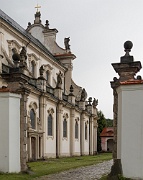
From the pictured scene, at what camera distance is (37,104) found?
30750mm

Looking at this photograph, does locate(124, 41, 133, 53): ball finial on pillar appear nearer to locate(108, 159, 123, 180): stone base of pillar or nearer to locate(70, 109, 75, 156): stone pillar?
locate(108, 159, 123, 180): stone base of pillar

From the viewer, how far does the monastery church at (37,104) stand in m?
14.8

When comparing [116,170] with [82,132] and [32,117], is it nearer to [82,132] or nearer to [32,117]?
[32,117]

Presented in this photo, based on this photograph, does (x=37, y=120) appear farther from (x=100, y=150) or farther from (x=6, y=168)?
(x=100, y=150)

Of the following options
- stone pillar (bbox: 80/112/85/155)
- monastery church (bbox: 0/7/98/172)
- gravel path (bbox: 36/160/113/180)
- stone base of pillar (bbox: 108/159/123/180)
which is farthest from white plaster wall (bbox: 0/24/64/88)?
stone base of pillar (bbox: 108/159/123/180)

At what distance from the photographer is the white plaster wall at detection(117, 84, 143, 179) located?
11.6m

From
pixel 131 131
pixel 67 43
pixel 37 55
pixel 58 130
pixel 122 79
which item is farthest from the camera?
pixel 67 43

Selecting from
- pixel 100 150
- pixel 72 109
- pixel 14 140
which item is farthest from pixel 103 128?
pixel 14 140

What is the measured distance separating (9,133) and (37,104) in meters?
16.2

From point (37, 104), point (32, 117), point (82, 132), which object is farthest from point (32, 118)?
point (82, 132)

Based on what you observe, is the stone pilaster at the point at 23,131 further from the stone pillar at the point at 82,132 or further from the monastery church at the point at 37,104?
the stone pillar at the point at 82,132

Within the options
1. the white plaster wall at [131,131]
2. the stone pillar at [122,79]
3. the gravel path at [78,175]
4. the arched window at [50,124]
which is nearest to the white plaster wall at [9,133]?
the gravel path at [78,175]

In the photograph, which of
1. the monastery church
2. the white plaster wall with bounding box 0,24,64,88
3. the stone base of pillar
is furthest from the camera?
the white plaster wall with bounding box 0,24,64,88

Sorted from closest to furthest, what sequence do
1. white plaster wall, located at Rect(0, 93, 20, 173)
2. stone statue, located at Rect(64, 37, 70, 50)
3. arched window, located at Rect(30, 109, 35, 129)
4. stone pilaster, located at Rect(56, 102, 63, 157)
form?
white plaster wall, located at Rect(0, 93, 20, 173)
arched window, located at Rect(30, 109, 35, 129)
stone pilaster, located at Rect(56, 102, 63, 157)
stone statue, located at Rect(64, 37, 70, 50)
